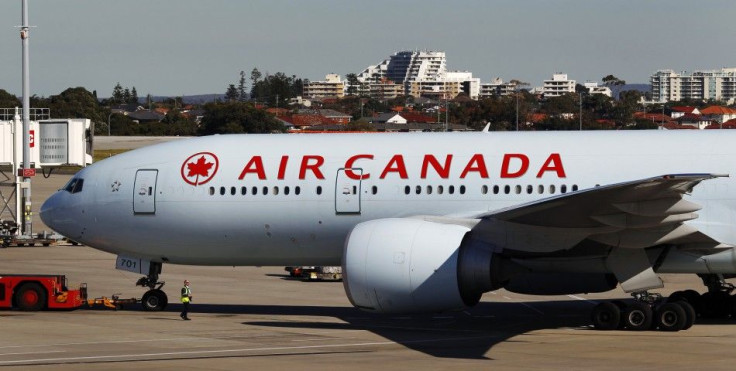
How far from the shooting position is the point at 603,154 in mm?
27297

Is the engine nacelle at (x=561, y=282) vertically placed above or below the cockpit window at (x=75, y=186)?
below

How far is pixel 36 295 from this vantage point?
3130cm

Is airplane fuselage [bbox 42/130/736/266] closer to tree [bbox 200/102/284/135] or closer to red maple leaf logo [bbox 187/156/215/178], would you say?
red maple leaf logo [bbox 187/156/215/178]

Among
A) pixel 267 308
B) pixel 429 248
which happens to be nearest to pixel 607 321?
pixel 429 248

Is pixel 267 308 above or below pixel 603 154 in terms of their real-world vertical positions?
below

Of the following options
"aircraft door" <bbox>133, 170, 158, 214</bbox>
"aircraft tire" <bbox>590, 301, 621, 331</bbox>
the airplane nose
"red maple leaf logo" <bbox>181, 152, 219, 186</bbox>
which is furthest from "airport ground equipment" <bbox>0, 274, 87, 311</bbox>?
"aircraft tire" <bbox>590, 301, 621, 331</bbox>

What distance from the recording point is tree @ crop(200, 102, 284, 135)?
4209 inches

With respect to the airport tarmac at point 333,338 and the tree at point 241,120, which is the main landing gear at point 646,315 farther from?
the tree at point 241,120

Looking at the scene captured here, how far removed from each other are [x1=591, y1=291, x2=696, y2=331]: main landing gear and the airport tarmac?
29 centimetres

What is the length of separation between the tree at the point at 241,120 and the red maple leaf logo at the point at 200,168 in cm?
7452

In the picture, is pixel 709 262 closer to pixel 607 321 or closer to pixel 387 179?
pixel 607 321

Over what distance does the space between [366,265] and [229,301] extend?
875 cm

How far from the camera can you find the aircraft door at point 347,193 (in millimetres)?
28297

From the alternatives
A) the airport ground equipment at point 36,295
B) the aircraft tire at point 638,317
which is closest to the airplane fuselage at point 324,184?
the airport ground equipment at point 36,295
